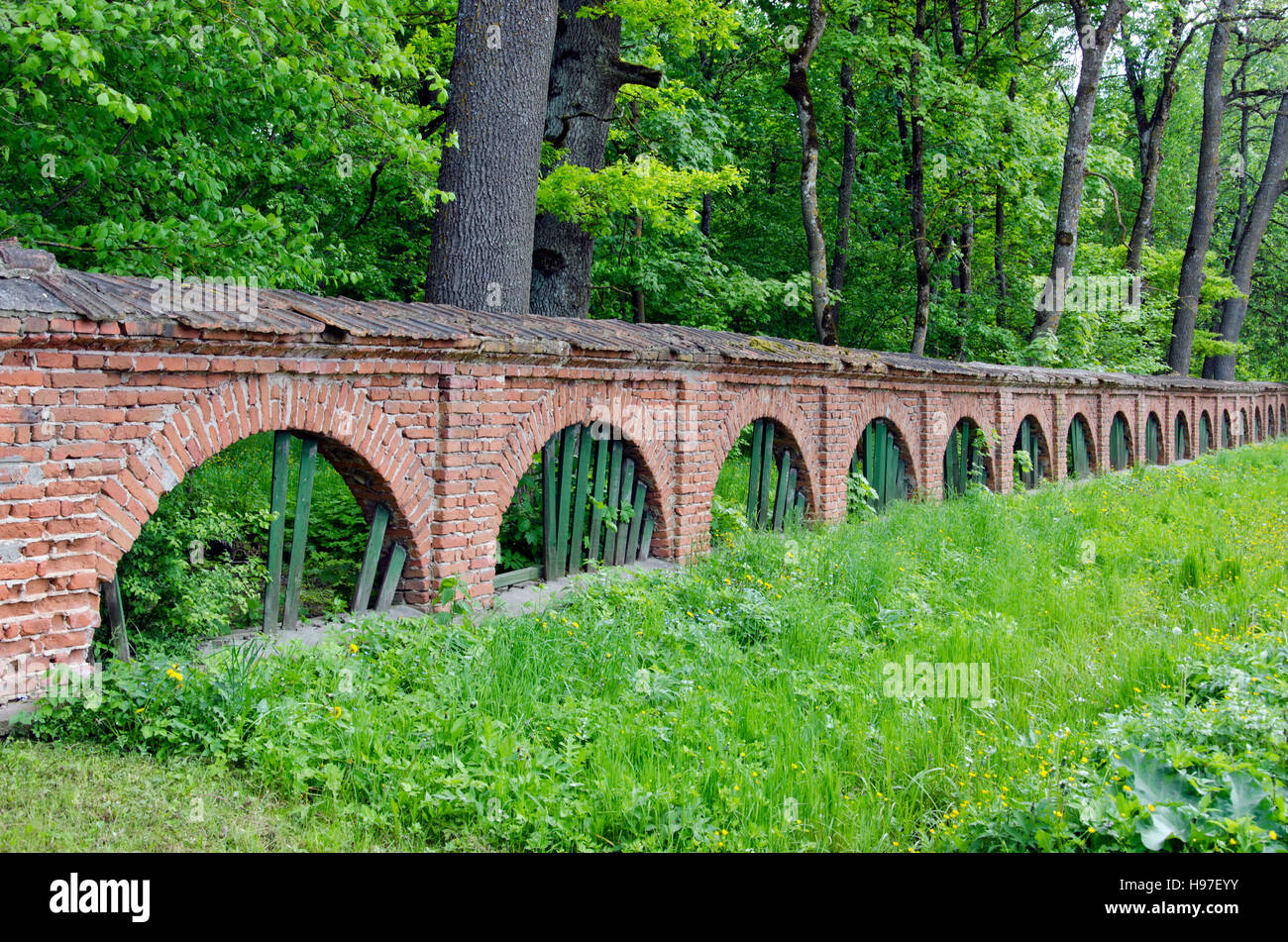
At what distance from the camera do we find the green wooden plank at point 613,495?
764 cm

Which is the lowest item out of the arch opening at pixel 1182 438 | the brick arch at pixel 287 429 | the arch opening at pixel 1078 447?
the brick arch at pixel 287 429

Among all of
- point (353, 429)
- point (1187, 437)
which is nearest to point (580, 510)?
point (353, 429)

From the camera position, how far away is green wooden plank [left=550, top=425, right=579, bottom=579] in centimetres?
A: 724

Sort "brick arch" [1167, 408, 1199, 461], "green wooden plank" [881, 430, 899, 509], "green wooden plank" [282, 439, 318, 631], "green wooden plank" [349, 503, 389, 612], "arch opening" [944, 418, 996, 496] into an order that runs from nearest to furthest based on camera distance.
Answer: "green wooden plank" [282, 439, 318, 631] → "green wooden plank" [349, 503, 389, 612] → "green wooden plank" [881, 430, 899, 509] → "arch opening" [944, 418, 996, 496] → "brick arch" [1167, 408, 1199, 461]

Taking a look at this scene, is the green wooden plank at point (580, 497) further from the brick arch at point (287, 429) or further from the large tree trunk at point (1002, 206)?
the large tree trunk at point (1002, 206)

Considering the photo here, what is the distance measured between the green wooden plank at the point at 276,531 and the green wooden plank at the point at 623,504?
9.78ft

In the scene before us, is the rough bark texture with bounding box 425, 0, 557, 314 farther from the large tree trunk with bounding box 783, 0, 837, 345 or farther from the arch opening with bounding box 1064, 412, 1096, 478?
the arch opening with bounding box 1064, 412, 1096, 478

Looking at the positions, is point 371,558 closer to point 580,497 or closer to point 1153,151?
point 580,497

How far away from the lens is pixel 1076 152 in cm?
1817

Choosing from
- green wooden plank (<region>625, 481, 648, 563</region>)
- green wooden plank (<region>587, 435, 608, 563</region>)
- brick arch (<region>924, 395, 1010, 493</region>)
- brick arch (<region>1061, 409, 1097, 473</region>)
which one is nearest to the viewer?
green wooden plank (<region>587, 435, 608, 563</region>)

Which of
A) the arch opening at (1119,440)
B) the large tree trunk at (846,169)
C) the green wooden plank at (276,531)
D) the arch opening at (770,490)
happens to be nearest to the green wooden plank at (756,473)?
the arch opening at (770,490)

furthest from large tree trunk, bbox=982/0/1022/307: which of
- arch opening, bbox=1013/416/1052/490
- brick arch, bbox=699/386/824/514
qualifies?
brick arch, bbox=699/386/824/514

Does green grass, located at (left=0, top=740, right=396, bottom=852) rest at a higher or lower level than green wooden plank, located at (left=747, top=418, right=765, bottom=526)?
lower

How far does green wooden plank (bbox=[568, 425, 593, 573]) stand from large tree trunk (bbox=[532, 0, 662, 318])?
3165mm
